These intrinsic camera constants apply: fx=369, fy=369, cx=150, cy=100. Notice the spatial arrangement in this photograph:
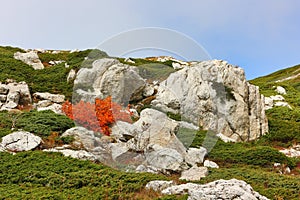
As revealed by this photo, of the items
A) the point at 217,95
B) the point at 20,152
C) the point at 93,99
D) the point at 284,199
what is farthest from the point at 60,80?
the point at 284,199

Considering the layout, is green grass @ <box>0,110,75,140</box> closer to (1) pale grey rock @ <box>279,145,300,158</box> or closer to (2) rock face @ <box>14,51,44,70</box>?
(1) pale grey rock @ <box>279,145,300,158</box>

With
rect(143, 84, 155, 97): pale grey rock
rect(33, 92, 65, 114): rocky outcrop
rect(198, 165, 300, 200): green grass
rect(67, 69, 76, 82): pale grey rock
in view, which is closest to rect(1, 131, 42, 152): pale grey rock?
rect(33, 92, 65, 114): rocky outcrop

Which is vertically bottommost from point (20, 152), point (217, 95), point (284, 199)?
point (284, 199)

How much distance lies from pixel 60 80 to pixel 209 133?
14778mm

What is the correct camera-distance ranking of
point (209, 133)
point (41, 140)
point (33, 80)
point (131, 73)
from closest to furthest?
point (41, 140)
point (209, 133)
point (131, 73)
point (33, 80)

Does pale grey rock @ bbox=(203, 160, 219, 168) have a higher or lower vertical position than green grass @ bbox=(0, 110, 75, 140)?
lower

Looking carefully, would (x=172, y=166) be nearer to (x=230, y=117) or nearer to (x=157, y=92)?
(x=230, y=117)

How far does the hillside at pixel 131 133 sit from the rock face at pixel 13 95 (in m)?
0.23

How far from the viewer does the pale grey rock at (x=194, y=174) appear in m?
14.3

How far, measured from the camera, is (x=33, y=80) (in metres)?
31.5

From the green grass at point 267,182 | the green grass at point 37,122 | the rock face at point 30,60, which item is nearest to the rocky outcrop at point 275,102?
the green grass at point 267,182

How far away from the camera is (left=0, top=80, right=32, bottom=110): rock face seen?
24.8 meters

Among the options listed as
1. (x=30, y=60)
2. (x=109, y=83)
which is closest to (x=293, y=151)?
(x=109, y=83)

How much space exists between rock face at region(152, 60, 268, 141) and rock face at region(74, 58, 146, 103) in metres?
2.11
